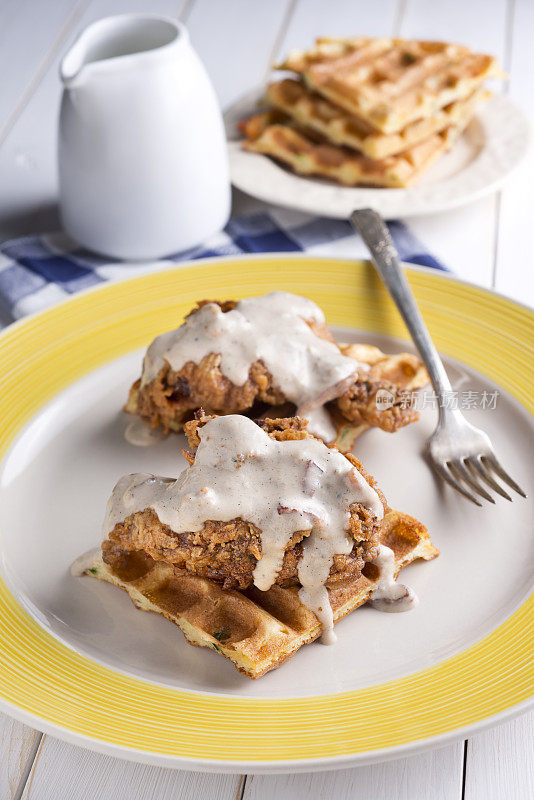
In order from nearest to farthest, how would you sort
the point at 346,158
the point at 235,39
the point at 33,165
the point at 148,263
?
1. the point at 148,263
2. the point at 346,158
3. the point at 33,165
4. the point at 235,39

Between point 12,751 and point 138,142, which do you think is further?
point 138,142

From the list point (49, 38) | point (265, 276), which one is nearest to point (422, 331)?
point (265, 276)

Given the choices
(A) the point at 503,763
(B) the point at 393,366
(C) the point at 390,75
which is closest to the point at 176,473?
(B) the point at 393,366

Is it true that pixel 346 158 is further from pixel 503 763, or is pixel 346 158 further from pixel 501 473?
pixel 503 763

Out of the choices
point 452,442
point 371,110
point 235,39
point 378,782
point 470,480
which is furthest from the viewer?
point 235,39

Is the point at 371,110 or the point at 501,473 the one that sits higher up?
the point at 371,110

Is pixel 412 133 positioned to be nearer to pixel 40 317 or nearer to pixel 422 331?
pixel 422 331

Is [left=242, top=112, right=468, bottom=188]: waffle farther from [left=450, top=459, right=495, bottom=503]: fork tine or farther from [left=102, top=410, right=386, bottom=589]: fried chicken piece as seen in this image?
[left=102, top=410, right=386, bottom=589]: fried chicken piece
